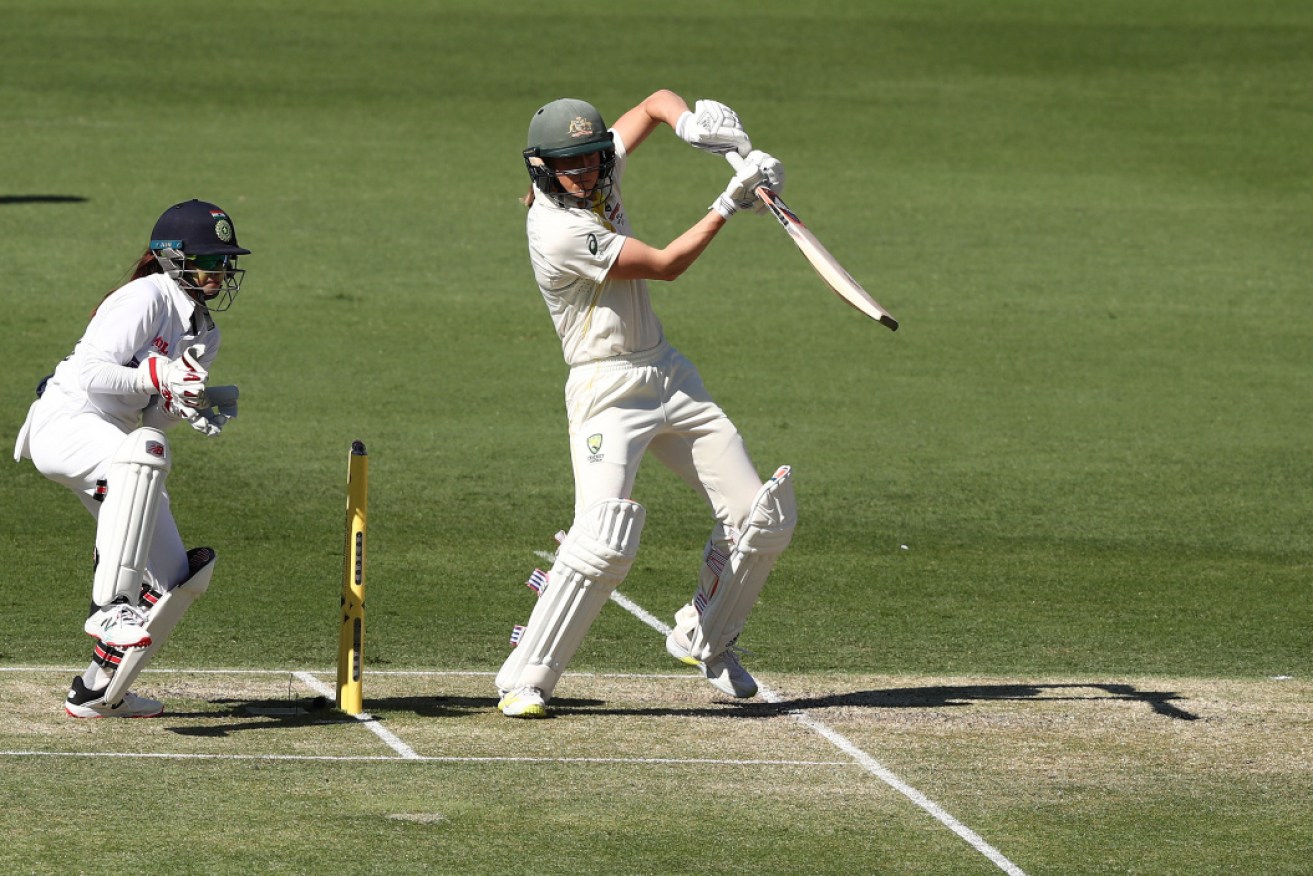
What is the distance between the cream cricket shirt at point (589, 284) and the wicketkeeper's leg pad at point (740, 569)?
77 centimetres

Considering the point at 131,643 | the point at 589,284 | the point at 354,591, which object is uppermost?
the point at 589,284

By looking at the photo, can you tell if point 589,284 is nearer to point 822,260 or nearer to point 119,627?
point 822,260

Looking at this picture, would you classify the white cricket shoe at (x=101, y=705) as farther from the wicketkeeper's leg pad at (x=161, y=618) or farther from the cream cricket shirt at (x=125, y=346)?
the cream cricket shirt at (x=125, y=346)

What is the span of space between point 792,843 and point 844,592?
4.71 meters

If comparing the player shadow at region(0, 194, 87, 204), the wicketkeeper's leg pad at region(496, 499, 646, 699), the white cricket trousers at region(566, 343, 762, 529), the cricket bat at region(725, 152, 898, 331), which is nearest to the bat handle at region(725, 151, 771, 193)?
the cricket bat at region(725, 152, 898, 331)

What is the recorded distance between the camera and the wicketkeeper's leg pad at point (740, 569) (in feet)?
27.0

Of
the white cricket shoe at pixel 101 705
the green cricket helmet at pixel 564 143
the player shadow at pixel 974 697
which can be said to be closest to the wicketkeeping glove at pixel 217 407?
the white cricket shoe at pixel 101 705

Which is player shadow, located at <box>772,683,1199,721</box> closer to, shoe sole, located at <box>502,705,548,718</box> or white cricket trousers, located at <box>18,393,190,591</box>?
shoe sole, located at <box>502,705,548,718</box>

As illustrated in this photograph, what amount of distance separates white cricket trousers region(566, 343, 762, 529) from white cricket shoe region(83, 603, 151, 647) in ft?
5.59

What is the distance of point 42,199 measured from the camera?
22.9 meters

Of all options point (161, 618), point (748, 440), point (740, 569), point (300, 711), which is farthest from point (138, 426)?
point (748, 440)

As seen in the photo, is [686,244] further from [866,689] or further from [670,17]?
[670,17]

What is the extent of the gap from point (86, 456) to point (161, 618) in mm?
650

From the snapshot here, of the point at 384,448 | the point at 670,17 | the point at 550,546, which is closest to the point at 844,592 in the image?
the point at 550,546
